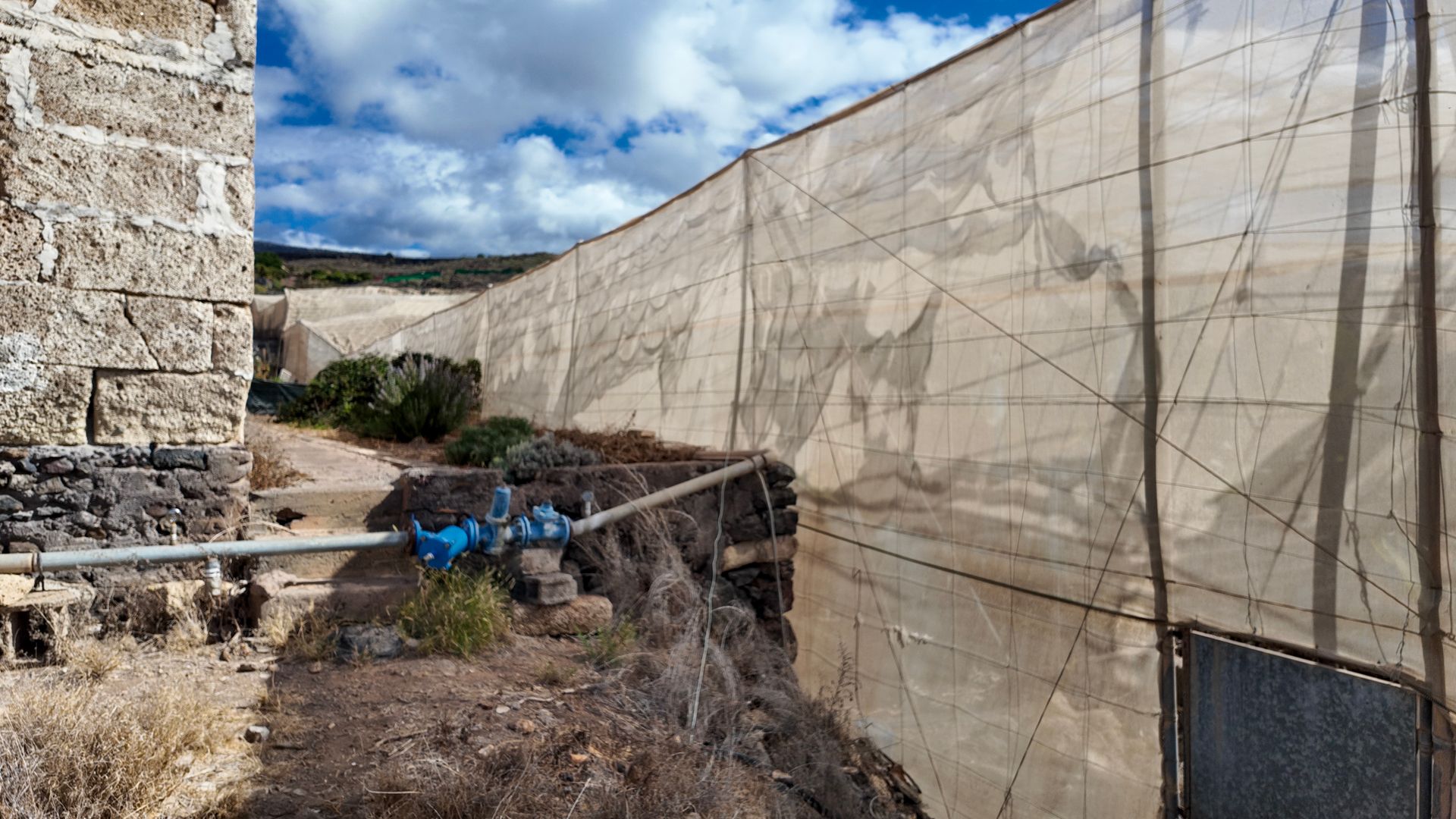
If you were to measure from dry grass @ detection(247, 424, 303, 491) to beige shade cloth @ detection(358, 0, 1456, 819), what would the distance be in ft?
8.94

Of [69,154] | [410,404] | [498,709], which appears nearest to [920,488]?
[498,709]

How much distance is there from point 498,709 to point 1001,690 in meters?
2.06

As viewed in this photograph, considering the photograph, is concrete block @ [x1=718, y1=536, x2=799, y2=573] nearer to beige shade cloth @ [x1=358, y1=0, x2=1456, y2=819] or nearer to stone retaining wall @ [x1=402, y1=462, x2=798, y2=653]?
stone retaining wall @ [x1=402, y1=462, x2=798, y2=653]

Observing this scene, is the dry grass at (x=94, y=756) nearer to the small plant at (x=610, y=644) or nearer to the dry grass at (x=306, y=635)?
the dry grass at (x=306, y=635)

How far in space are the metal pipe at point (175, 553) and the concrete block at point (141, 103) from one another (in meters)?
1.80

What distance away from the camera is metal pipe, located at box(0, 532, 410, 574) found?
140 inches

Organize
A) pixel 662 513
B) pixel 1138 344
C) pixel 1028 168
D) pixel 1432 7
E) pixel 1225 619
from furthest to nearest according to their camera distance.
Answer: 1. pixel 662 513
2. pixel 1028 168
3. pixel 1138 344
4. pixel 1225 619
5. pixel 1432 7

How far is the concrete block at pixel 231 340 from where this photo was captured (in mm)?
4246

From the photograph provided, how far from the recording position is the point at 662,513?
4883mm

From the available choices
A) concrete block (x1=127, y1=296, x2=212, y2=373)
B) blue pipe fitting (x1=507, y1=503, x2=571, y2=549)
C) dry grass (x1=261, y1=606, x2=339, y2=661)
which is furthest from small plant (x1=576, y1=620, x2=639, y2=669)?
concrete block (x1=127, y1=296, x2=212, y2=373)

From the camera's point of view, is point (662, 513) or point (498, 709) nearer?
point (498, 709)

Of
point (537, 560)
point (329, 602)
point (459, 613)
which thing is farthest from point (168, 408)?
point (537, 560)

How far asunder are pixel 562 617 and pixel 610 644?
41 cm

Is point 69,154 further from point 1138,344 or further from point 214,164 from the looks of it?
point 1138,344
